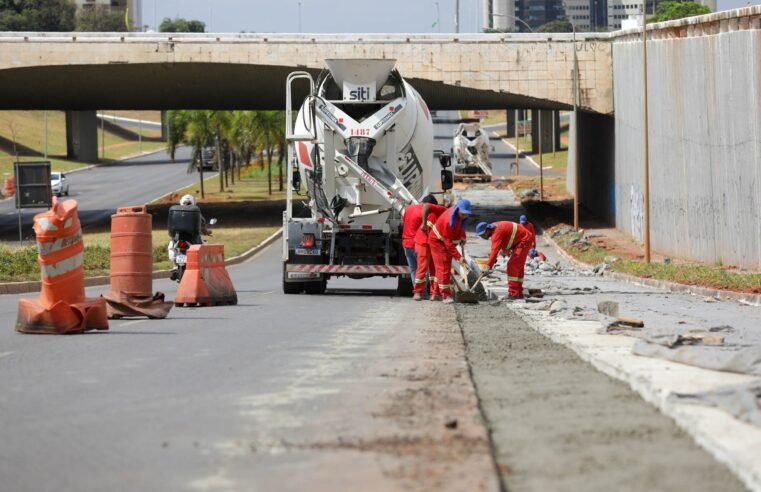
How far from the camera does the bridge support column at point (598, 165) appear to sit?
51750mm

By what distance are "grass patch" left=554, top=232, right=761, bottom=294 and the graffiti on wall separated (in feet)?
8.20

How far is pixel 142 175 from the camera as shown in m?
93.7

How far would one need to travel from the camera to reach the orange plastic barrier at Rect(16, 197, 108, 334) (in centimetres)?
1375

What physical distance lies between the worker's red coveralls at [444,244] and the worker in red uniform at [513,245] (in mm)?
533

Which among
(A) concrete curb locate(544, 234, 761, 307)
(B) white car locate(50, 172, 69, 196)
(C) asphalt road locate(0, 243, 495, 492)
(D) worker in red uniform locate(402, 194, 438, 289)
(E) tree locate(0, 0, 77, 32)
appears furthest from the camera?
(E) tree locate(0, 0, 77, 32)

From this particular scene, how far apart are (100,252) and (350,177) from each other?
1566 cm

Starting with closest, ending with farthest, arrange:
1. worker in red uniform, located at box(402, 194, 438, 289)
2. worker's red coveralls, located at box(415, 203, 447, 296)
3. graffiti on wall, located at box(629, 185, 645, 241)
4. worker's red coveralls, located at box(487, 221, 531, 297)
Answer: worker's red coveralls, located at box(487, 221, 531, 297)
worker's red coveralls, located at box(415, 203, 447, 296)
worker in red uniform, located at box(402, 194, 438, 289)
graffiti on wall, located at box(629, 185, 645, 241)

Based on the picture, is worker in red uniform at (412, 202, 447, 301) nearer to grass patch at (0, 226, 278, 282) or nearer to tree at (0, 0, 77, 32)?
grass patch at (0, 226, 278, 282)

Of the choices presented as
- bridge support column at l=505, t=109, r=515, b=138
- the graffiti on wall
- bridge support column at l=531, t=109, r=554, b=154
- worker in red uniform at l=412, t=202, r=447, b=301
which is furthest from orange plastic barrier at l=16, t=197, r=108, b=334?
bridge support column at l=505, t=109, r=515, b=138

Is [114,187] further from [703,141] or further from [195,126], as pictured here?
[703,141]

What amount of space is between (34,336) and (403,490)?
863 cm

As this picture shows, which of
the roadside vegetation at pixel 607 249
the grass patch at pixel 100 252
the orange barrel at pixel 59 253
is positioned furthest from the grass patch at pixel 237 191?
the orange barrel at pixel 59 253

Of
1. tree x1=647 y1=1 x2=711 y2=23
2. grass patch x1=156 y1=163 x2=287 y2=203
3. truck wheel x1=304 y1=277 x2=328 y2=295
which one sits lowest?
truck wheel x1=304 y1=277 x2=328 y2=295

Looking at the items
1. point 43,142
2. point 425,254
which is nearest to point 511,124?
point 43,142
